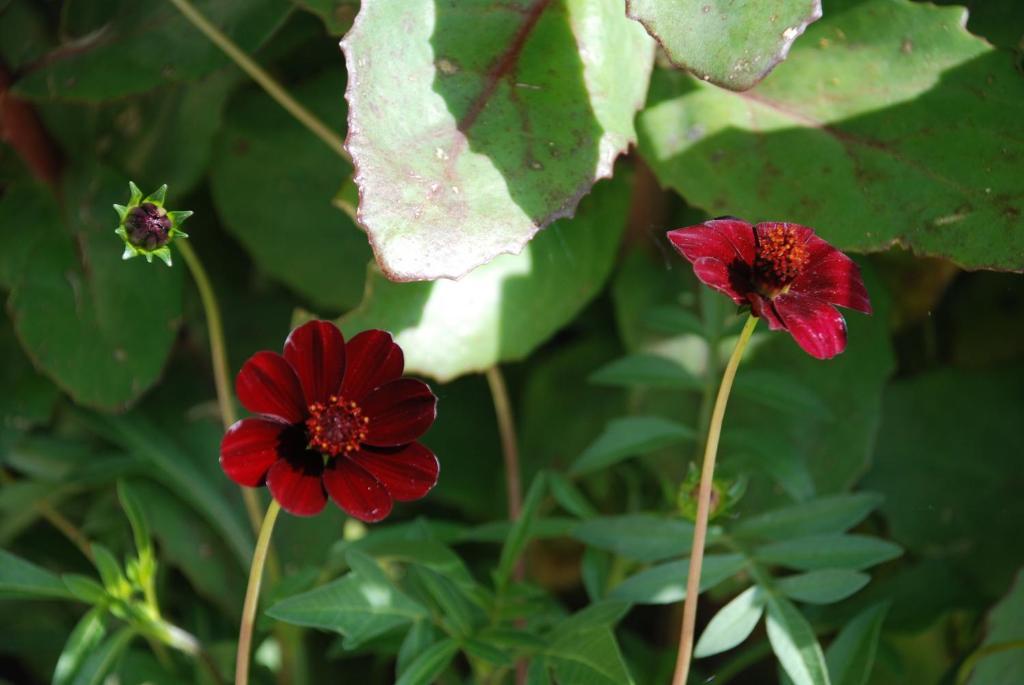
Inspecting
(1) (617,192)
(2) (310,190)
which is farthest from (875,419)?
(2) (310,190)

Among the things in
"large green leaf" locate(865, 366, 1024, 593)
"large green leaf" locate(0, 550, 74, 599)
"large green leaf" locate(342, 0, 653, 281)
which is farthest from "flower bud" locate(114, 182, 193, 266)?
"large green leaf" locate(865, 366, 1024, 593)

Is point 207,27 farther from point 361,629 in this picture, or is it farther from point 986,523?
point 986,523

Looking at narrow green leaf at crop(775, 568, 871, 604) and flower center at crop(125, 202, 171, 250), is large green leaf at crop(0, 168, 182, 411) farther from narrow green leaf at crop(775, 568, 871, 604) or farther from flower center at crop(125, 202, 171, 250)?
narrow green leaf at crop(775, 568, 871, 604)

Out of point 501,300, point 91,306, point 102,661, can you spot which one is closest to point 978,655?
point 501,300

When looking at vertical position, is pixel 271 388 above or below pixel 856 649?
above

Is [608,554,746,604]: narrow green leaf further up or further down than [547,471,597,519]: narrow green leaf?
further up

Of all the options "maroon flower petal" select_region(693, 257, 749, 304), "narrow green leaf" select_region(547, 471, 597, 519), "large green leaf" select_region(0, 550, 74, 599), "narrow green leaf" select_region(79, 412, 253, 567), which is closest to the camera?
"maroon flower petal" select_region(693, 257, 749, 304)

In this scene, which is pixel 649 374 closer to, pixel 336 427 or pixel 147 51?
pixel 336 427
